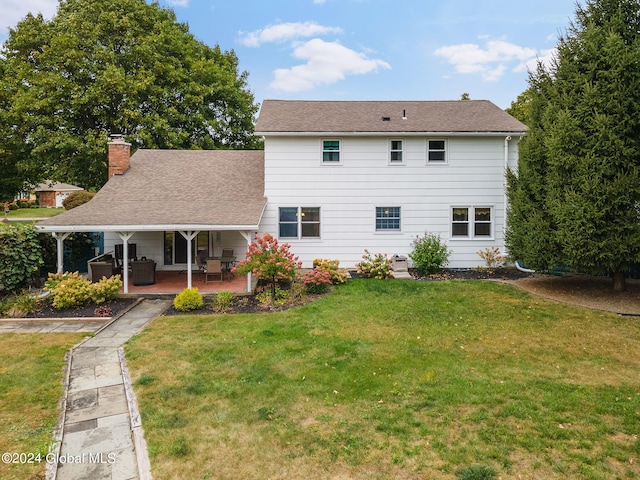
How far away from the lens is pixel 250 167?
1727 cm

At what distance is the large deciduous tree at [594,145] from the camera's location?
386 inches

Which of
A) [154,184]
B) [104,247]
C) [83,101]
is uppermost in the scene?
[83,101]

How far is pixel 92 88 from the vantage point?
2117 centimetres

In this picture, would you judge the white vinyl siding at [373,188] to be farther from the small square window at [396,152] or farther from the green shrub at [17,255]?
the green shrub at [17,255]

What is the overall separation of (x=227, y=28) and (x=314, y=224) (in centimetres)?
1746

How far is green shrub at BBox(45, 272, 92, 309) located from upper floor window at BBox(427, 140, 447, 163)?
1286cm

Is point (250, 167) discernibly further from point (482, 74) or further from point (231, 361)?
point (482, 74)

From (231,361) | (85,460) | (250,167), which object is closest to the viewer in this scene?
(85,460)

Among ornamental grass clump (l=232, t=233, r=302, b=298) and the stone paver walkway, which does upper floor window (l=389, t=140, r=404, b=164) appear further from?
the stone paver walkway

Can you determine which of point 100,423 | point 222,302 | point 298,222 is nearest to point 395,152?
point 298,222

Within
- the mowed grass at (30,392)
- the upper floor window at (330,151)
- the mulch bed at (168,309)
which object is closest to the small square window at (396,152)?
the upper floor window at (330,151)

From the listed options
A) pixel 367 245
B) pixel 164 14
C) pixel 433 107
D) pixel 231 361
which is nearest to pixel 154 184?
pixel 367 245

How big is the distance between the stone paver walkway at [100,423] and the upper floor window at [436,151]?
1274 centimetres

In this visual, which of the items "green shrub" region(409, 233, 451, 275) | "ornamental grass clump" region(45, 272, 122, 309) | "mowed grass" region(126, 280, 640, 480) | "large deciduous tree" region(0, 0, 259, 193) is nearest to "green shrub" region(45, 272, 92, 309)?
"ornamental grass clump" region(45, 272, 122, 309)
